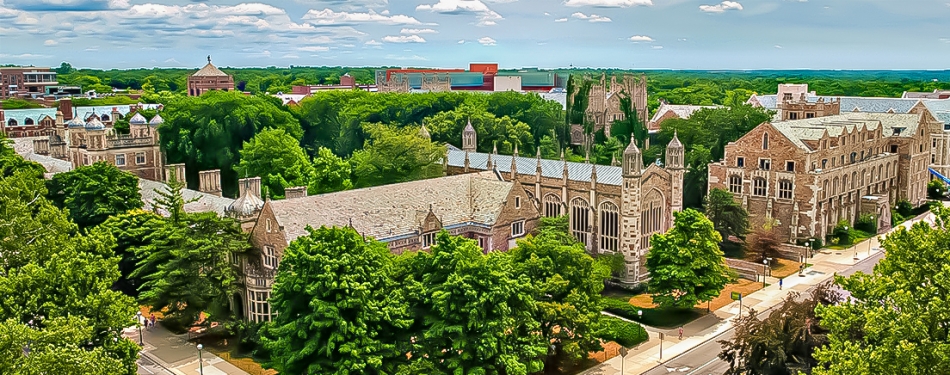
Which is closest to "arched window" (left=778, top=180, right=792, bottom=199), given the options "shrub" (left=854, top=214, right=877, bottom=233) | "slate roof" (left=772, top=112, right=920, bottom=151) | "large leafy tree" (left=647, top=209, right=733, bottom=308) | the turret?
"slate roof" (left=772, top=112, right=920, bottom=151)

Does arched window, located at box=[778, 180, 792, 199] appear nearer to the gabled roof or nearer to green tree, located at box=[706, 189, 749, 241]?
green tree, located at box=[706, 189, 749, 241]

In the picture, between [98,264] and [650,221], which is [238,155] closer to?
[650,221]

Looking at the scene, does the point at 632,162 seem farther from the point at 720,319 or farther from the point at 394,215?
the point at 394,215

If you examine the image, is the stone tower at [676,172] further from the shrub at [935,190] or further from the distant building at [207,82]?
the distant building at [207,82]

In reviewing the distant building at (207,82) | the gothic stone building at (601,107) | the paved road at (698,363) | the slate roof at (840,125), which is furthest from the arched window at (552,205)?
the distant building at (207,82)

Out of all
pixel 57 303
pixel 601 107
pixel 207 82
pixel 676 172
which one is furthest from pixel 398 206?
pixel 207 82

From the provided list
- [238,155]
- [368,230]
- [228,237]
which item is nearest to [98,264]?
[228,237]
